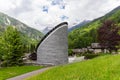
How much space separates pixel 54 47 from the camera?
191 ft

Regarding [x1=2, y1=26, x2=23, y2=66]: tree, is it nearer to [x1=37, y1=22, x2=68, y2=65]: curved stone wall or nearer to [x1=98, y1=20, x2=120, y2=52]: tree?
[x1=37, y1=22, x2=68, y2=65]: curved stone wall

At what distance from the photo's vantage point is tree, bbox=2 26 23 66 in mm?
56772

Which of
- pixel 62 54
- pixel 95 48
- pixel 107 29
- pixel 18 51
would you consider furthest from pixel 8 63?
pixel 95 48

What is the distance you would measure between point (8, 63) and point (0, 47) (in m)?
4.61

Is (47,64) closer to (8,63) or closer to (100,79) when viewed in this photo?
(8,63)

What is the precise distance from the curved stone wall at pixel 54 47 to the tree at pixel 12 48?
17.3 ft

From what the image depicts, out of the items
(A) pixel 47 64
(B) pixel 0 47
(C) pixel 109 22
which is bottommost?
(A) pixel 47 64

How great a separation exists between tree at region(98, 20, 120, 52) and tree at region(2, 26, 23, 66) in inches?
748

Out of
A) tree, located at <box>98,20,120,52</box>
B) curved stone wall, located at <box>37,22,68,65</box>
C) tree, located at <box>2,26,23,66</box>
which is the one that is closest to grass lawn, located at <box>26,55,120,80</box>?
tree, located at <box>98,20,120,52</box>

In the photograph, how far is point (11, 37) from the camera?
5712cm

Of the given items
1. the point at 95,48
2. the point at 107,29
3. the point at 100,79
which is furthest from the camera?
the point at 95,48

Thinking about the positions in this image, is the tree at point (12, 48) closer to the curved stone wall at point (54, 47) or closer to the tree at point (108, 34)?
the curved stone wall at point (54, 47)

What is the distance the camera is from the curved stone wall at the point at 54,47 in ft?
191

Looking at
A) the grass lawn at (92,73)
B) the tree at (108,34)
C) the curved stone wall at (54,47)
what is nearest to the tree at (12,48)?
the curved stone wall at (54,47)
